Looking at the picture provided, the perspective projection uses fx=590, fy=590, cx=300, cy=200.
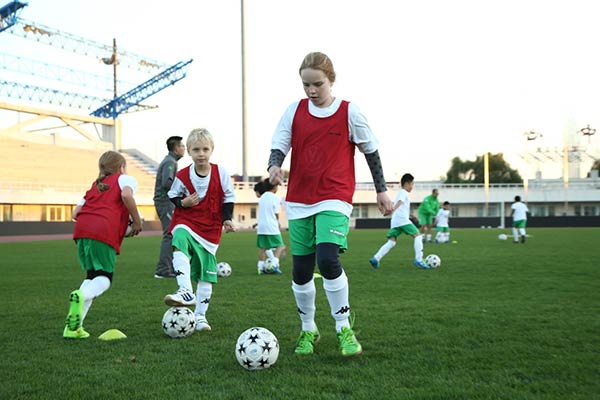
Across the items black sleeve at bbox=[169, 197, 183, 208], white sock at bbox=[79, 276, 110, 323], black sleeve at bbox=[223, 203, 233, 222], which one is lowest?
white sock at bbox=[79, 276, 110, 323]

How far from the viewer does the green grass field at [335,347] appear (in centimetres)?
364

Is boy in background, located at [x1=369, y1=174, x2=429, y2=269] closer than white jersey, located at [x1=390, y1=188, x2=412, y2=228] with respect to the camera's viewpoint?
Yes

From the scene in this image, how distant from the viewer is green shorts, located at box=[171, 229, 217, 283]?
19.4 ft

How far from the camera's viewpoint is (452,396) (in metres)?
3.44

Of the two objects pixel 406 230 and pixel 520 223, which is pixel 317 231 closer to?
Result: pixel 406 230

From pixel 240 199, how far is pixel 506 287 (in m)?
48.5

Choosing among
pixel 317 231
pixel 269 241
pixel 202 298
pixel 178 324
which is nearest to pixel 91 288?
pixel 178 324

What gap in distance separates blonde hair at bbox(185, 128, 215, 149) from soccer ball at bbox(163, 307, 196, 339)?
1649mm

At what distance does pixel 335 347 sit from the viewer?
480cm

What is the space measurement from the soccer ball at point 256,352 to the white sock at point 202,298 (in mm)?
1744

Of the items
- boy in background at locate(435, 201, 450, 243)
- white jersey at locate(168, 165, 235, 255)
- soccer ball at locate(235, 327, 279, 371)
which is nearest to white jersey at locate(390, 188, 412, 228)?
white jersey at locate(168, 165, 235, 255)

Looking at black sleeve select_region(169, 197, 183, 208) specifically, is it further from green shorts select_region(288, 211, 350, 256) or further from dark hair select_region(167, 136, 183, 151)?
dark hair select_region(167, 136, 183, 151)

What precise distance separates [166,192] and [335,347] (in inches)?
224

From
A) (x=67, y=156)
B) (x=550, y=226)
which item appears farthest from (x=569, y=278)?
(x=67, y=156)
